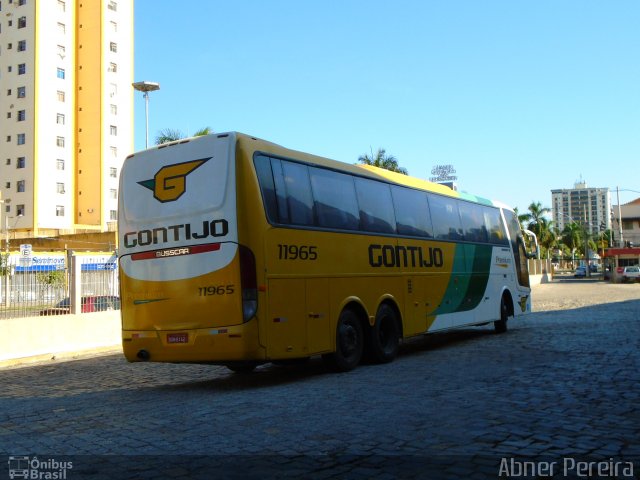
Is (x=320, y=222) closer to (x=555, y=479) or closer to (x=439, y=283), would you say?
(x=439, y=283)

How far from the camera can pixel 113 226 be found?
67.6 meters

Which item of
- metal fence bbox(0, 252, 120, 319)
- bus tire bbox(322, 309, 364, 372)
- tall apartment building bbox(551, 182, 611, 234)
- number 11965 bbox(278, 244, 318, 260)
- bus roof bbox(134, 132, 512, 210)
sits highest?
tall apartment building bbox(551, 182, 611, 234)

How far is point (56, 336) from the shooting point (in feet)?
54.6

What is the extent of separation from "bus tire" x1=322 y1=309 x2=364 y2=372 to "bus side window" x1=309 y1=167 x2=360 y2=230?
1.55 m

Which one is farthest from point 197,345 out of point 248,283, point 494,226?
point 494,226

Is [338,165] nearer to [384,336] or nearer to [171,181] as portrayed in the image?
[171,181]

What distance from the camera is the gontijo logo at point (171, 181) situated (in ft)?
32.4

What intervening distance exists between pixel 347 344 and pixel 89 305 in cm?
934

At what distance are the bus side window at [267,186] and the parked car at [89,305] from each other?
935 centimetres

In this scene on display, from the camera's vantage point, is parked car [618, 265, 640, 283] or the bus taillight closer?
the bus taillight

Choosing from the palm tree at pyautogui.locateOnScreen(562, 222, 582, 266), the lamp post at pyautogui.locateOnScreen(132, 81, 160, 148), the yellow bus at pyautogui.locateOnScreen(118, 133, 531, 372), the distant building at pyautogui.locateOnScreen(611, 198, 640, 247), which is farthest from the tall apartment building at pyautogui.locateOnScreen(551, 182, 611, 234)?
the yellow bus at pyautogui.locateOnScreen(118, 133, 531, 372)

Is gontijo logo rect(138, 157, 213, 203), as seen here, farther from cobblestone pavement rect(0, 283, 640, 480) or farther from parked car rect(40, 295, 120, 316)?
parked car rect(40, 295, 120, 316)

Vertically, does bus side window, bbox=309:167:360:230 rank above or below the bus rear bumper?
above

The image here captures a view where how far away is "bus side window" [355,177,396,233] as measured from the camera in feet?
39.2
